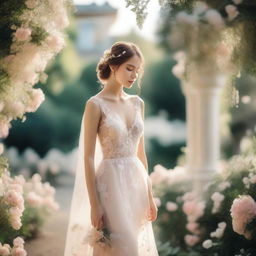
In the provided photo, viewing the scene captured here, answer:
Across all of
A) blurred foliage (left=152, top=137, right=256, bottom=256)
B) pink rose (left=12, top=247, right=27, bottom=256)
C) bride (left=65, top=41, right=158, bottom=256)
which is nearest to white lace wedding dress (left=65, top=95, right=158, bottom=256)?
bride (left=65, top=41, right=158, bottom=256)

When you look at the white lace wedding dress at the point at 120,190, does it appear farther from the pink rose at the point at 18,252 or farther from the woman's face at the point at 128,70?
the pink rose at the point at 18,252

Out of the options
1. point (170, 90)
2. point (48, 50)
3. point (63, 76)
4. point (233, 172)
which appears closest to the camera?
point (48, 50)

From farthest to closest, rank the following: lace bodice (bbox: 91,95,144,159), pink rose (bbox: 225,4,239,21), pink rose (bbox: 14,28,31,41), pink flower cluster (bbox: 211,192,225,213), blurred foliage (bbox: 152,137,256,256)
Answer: pink flower cluster (bbox: 211,192,225,213) → blurred foliage (bbox: 152,137,256,256) → pink rose (bbox: 225,4,239,21) → pink rose (bbox: 14,28,31,41) → lace bodice (bbox: 91,95,144,159)

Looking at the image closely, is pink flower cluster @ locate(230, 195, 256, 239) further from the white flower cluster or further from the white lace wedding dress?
the white flower cluster

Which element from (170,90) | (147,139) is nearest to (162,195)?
(147,139)

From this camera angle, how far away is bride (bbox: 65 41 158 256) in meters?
3.45

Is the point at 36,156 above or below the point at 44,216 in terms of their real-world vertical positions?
above

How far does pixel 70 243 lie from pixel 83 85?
1158 cm

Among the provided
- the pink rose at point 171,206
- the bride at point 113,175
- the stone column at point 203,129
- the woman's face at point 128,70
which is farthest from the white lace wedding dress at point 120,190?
the stone column at point 203,129

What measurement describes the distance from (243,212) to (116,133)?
117 centimetres

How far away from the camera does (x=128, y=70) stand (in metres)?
3.49

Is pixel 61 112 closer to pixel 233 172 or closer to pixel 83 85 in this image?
pixel 83 85

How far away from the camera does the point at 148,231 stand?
3783 millimetres

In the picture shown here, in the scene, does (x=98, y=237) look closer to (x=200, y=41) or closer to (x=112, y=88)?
(x=112, y=88)
